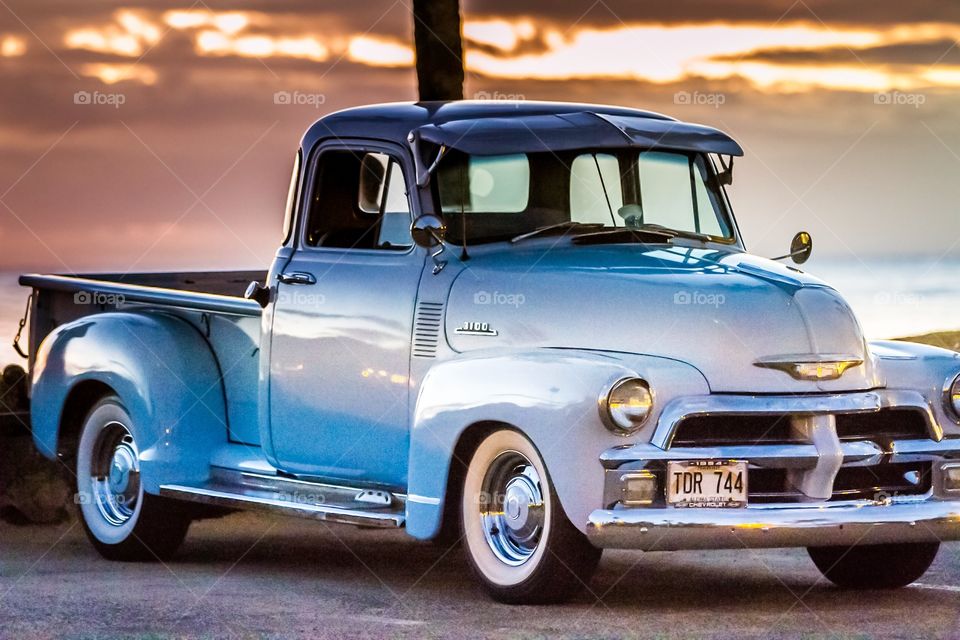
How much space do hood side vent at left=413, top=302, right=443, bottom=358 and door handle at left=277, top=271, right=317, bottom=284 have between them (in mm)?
874

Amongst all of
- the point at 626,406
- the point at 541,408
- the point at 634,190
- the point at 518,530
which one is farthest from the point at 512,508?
the point at 634,190

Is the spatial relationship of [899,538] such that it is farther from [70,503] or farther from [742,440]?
[70,503]

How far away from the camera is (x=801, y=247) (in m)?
9.48

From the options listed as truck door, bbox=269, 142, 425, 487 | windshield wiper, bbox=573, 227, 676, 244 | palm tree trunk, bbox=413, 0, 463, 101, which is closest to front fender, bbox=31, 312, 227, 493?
truck door, bbox=269, 142, 425, 487

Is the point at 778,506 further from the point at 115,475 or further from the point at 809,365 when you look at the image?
the point at 115,475

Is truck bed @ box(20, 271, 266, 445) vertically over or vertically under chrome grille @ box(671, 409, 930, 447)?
over

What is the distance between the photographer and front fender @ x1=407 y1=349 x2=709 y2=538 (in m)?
7.41

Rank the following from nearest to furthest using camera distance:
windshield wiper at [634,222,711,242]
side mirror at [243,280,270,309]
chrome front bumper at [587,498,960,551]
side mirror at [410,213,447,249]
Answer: chrome front bumper at [587,498,960,551]
side mirror at [410,213,447,249]
windshield wiper at [634,222,711,242]
side mirror at [243,280,270,309]

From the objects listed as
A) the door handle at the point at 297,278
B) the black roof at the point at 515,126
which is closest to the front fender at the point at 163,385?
the door handle at the point at 297,278

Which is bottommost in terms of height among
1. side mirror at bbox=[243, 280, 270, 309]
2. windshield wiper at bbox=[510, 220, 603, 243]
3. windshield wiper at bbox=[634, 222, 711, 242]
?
side mirror at bbox=[243, 280, 270, 309]

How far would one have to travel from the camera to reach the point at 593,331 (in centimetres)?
788

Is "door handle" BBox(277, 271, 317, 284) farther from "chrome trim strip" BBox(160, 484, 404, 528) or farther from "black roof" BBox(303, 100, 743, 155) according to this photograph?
"chrome trim strip" BBox(160, 484, 404, 528)

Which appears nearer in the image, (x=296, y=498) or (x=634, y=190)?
(x=634, y=190)

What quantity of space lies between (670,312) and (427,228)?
1.30 m
